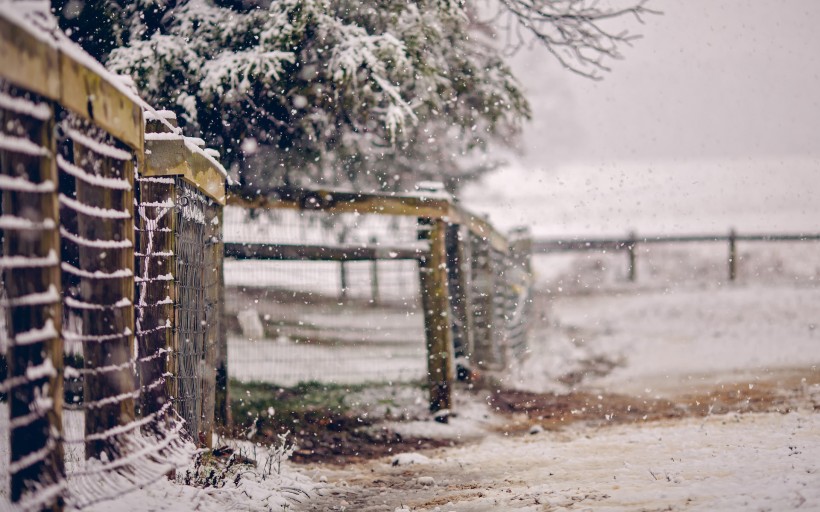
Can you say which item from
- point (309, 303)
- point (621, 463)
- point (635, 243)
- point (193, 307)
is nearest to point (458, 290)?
point (309, 303)

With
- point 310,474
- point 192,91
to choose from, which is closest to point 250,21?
point 192,91

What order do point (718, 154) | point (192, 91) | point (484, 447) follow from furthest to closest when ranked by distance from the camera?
point (718, 154) → point (192, 91) → point (484, 447)

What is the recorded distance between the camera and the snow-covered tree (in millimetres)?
5523

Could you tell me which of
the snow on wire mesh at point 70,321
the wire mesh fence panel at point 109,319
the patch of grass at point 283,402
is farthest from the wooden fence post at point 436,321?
the wire mesh fence panel at point 109,319

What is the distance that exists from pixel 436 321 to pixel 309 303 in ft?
4.65

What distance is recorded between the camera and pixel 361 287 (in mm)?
7289

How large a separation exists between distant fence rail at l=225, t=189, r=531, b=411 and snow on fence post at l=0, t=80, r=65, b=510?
3.23 metres

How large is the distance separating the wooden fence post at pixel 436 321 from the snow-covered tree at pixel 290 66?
3.48ft

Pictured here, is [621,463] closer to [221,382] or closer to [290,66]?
[221,382]

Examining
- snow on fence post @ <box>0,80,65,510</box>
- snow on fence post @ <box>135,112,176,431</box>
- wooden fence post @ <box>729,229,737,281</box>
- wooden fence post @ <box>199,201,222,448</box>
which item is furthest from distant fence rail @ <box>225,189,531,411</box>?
wooden fence post @ <box>729,229,737,281</box>

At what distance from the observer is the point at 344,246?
589 centimetres

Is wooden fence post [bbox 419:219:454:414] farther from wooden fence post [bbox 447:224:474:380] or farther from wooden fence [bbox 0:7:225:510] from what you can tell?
wooden fence [bbox 0:7:225:510]

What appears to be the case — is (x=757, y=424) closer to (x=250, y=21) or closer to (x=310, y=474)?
(x=310, y=474)

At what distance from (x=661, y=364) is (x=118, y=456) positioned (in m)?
7.49
